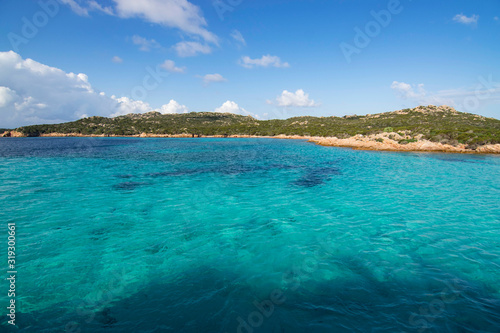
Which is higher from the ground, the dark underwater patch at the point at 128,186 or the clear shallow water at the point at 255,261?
the dark underwater patch at the point at 128,186

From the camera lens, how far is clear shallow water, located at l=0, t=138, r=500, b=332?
18.9 ft

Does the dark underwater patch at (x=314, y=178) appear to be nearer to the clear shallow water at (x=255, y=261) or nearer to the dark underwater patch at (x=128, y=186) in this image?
the clear shallow water at (x=255, y=261)

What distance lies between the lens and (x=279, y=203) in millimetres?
14867

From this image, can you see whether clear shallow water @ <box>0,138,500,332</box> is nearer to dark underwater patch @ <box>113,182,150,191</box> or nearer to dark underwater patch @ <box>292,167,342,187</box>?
dark underwater patch @ <box>113,182,150,191</box>

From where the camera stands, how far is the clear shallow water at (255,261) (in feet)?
18.9

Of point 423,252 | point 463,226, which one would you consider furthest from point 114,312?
point 463,226

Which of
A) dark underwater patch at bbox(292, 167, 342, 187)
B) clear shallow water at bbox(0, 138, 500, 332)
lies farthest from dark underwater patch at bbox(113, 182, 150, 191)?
dark underwater patch at bbox(292, 167, 342, 187)

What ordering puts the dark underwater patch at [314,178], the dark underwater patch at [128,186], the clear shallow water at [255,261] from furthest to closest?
1. the dark underwater patch at [314,178]
2. the dark underwater patch at [128,186]
3. the clear shallow water at [255,261]

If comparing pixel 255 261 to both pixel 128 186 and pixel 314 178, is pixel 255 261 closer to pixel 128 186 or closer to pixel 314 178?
pixel 128 186

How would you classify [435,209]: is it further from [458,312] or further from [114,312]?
[114,312]

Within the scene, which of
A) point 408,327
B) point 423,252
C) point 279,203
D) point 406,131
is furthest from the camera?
point 406,131

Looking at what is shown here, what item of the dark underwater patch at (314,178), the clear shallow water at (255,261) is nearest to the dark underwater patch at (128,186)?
the clear shallow water at (255,261)

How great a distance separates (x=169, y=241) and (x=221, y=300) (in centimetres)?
431

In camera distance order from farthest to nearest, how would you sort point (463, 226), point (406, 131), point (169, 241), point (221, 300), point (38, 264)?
point (406, 131) < point (463, 226) < point (169, 241) < point (38, 264) < point (221, 300)
